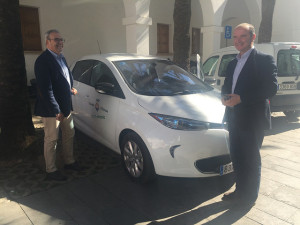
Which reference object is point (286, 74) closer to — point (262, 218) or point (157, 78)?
point (157, 78)

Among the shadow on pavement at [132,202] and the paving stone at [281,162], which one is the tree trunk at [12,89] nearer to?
the shadow on pavement at [132,202]

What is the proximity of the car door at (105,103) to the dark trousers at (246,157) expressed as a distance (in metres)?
1.51

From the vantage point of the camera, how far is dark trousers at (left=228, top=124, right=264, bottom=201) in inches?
115

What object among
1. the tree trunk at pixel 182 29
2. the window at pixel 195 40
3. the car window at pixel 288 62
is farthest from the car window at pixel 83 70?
the window at pixel 195 40

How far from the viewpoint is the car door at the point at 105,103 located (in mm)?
3848

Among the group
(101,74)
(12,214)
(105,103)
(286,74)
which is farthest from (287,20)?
(12,214)

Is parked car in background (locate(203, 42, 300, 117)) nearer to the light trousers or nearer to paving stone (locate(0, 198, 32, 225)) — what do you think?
the light trousers

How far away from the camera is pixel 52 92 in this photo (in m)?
3.38

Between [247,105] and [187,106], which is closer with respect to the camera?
[247,105]

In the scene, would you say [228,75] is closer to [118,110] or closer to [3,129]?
[118,110]

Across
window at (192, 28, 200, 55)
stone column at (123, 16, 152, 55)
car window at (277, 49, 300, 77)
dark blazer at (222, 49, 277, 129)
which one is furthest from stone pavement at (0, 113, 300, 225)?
window at (192, 28, 200, 55)

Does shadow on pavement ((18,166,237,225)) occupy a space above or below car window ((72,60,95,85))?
below

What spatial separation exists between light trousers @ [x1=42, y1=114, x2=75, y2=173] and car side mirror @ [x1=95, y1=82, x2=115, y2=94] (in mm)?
580

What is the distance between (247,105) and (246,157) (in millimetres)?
581
